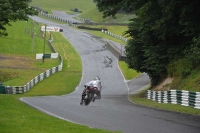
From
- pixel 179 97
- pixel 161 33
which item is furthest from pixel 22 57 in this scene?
pixel 179 97

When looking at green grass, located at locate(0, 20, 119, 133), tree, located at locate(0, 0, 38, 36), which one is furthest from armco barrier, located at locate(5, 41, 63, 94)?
tree, located at locate(0, 0, 38, 36)

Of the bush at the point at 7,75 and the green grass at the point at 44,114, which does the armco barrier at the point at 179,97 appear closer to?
the green grass at the point at 44,114

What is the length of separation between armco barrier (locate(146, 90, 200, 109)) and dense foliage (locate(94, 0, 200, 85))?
264 cm

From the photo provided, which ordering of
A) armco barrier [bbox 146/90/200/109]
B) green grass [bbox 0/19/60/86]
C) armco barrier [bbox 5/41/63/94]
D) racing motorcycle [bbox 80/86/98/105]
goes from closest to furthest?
armco barrier [bbox 146/90/200/109] → racing motorcycle [bbox 80/86/98/105] → armco barrier [bbox 5/41/63/94] → green grass [bbox 0/19/60/86]

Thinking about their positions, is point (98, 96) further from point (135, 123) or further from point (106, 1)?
point (106, 1)

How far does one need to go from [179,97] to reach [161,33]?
29.7 ft

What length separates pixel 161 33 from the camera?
3628 centimetres

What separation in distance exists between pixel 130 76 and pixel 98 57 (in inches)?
625

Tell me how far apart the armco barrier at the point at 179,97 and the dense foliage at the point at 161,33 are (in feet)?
8.65

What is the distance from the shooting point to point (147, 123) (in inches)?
664

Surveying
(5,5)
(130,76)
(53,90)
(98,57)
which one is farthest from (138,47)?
(98,57)

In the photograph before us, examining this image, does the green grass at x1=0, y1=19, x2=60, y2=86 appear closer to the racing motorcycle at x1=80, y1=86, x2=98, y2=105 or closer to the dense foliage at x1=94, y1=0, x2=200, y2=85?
the dense foliage at x1=94, y1=0, x2=200, y2=85

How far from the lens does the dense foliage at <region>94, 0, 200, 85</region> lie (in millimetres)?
31467

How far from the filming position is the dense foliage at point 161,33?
31.5m
